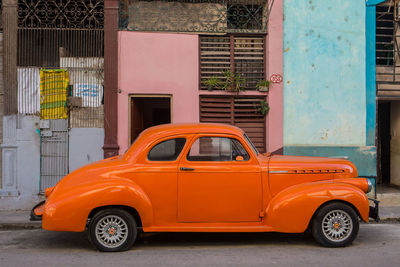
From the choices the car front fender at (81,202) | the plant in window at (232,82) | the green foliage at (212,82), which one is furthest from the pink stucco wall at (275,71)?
the car front fender at (81,202)

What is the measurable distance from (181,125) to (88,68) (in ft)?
15.7

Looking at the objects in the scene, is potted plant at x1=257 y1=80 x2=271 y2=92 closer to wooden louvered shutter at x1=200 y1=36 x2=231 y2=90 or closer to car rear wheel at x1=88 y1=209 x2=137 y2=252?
wooden louvered shutter at x1=200 y1=36 x2=231 y2=90

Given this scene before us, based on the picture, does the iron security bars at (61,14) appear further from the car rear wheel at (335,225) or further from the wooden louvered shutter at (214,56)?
the car rear wheel at (335,225)

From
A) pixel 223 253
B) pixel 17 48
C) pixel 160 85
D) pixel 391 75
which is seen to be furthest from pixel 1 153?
pixel 391 75

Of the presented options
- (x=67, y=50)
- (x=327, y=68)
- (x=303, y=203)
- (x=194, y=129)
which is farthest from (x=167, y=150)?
(x=327, y=68)

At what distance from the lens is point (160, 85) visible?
33.4ft

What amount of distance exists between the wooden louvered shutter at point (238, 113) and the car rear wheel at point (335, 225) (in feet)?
15.5

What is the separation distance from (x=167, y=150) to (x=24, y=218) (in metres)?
A: 4.05

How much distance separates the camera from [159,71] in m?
10.2

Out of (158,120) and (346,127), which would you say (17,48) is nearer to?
(158,120)

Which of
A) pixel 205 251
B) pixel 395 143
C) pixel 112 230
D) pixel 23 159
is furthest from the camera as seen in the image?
pixel 395 143

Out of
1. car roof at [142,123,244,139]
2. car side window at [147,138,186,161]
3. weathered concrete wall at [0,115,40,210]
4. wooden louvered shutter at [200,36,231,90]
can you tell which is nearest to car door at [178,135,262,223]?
car side window at [147,138,186,161]

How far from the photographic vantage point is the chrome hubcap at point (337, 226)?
19.3ft

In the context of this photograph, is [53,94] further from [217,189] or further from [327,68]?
[327,68]
